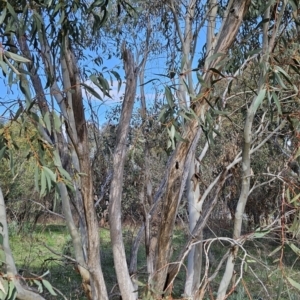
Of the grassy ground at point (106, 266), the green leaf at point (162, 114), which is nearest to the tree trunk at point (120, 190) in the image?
the green leaf at point (162, 114)

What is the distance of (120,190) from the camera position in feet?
9.02

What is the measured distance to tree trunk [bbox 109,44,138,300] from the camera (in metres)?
2.68

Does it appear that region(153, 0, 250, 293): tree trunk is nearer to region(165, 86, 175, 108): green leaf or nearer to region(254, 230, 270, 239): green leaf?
region(165, 86, 175, 108): green leaf

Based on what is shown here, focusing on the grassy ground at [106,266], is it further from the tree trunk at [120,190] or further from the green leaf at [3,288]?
the green leaf at [3,288]

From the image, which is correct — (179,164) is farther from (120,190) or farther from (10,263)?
(10,263)

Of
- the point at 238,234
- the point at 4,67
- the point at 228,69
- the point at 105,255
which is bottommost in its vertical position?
the point at 105,255

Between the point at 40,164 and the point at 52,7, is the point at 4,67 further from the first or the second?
the point at 52,7

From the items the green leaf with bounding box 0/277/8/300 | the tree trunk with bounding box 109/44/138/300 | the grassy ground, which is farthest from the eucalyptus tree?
the grassy ground

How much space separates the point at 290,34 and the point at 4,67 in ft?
8.22

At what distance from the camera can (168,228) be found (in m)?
2.56

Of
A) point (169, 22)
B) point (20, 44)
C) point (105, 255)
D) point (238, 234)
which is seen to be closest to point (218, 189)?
point (238, 234)

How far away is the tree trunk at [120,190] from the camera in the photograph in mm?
2680

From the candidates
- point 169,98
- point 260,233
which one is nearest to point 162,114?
point 169,98

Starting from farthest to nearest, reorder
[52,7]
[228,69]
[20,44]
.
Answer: [228,69] → [20,44] → [52,7]
